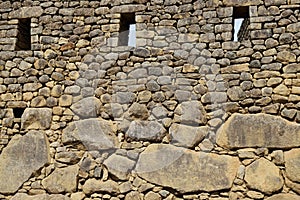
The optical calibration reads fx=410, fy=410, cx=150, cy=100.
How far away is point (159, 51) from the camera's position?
5.34m

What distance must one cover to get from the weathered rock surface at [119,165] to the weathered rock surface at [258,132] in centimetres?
115

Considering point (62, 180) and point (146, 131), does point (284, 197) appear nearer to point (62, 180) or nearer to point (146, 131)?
point (146, 131)

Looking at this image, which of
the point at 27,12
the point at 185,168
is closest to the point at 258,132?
the point at 185,168

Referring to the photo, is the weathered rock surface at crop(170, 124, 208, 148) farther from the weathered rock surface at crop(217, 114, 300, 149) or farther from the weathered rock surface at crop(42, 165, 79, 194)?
the weathered rock surface at crop(42, 165, 79, 194)

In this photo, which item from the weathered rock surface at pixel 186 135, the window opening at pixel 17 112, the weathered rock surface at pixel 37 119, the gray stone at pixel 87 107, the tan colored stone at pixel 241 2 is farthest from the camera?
the window opening at pixel 17 112

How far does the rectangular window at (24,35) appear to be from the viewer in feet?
19.3

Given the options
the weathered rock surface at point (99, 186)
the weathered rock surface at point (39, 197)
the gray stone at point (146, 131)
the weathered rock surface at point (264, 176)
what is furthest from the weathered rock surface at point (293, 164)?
the weathered rock surface at point (39, 197)

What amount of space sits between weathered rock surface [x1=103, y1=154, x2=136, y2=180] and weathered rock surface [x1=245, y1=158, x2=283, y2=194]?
1426 millimetres

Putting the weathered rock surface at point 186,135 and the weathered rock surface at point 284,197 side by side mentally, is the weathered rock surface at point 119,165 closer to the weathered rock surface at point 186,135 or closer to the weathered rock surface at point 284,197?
the weathered rock surface at point 186,135

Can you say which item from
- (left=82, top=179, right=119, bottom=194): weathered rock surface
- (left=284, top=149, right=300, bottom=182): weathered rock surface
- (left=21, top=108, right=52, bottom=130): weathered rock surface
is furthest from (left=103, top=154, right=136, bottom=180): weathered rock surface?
(left=284, top=149, right=300, bottom=182): weathered rock surface

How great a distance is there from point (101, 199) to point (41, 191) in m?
0.82

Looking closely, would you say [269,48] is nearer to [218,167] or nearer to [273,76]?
[273,76]

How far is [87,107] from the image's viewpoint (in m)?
5.40

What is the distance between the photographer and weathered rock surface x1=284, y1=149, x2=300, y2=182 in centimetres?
471
